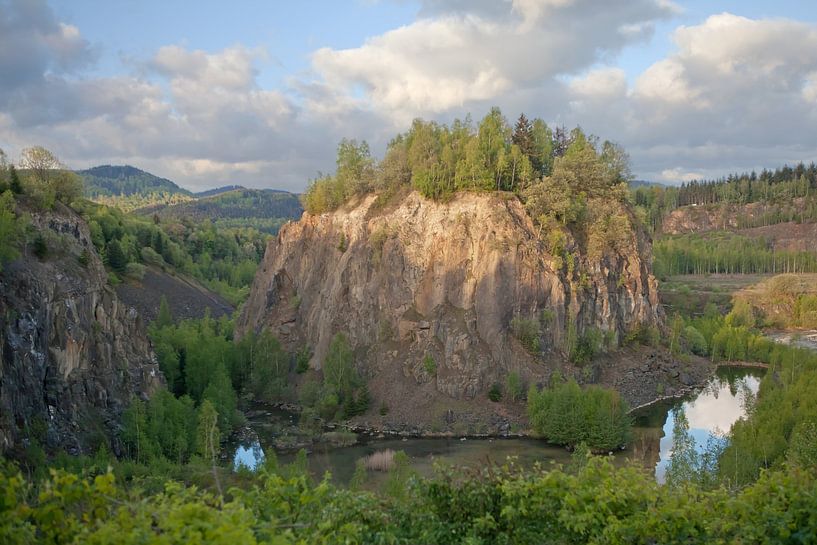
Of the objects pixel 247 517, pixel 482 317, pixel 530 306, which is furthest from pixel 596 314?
pixel 247 517

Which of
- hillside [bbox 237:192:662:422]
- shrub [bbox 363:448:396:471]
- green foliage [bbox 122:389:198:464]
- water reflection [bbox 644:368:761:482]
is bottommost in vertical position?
water reflection [bbox 644:368:761:482]

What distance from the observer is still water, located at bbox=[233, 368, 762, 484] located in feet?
143

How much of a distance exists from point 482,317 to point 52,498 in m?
51.1

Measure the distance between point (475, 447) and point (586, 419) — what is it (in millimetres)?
9099

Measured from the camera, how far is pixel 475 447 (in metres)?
47.5

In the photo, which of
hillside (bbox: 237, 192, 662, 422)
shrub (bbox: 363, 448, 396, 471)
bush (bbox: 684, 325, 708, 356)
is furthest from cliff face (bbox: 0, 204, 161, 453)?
bush (bbox: 684, 325, 708, 356)

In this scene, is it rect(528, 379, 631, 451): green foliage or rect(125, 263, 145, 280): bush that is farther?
rect(125, 263, 145, 280): bush

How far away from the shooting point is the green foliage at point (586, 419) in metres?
45.5

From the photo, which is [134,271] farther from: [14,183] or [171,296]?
[14,183]

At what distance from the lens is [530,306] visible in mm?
59125

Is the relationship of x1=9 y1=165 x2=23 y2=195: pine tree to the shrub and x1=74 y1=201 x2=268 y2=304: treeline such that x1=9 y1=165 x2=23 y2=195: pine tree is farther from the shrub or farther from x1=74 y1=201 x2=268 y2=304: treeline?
x1=74 y1=201 x2=268 y2=304: treeline

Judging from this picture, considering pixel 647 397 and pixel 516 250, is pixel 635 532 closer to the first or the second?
pixel 516 250

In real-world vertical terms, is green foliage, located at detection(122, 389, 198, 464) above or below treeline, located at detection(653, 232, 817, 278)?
below

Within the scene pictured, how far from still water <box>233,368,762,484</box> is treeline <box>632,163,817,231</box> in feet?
391
